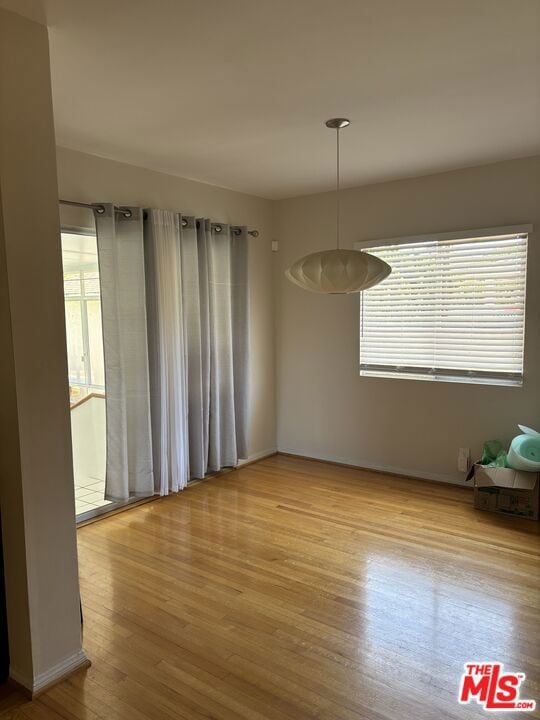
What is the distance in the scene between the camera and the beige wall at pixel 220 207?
3604mm

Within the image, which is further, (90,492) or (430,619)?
(90,492)

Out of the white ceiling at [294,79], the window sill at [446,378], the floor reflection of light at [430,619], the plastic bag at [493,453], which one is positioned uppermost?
the white ceiling at [294,79]

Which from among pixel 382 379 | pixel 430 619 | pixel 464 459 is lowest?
pixel 430 619

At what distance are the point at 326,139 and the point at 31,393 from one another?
7.96ft

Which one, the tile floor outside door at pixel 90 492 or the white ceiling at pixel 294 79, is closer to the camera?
the white ceiling at pixel 294 79

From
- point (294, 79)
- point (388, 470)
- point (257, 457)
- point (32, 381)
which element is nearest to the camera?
point (32, 381)

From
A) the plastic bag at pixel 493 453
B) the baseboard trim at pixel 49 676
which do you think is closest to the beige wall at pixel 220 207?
the plastic bag at pixel 493 453

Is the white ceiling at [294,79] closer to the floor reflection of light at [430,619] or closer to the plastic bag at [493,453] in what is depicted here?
the plastic bag at [493,453]

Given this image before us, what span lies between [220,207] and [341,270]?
2207 mm

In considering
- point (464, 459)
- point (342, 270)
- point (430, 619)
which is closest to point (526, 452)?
point (464, 459)

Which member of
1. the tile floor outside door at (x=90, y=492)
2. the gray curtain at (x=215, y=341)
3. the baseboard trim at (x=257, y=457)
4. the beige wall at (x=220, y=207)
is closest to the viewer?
the beige wall at (x=220, y=207)

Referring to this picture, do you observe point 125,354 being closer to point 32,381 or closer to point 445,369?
point 32,381

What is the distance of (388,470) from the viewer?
484 cm

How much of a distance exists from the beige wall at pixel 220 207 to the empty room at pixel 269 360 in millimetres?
24
